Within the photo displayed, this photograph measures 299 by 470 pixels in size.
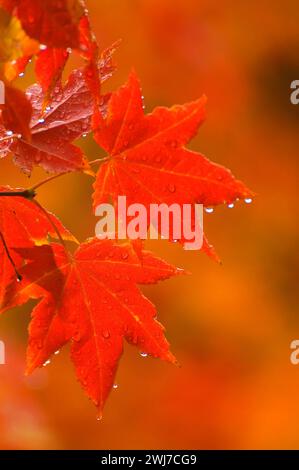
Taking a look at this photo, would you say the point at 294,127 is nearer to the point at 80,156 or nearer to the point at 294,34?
the point at 294,34

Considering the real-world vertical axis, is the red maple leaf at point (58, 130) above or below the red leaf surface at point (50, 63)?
below

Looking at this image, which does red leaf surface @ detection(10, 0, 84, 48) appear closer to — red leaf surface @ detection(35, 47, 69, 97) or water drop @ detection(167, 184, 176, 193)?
red leaf surface @ detection(35, 47, 69, 97)

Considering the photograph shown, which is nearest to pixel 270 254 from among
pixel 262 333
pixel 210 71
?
pixel 262 333
